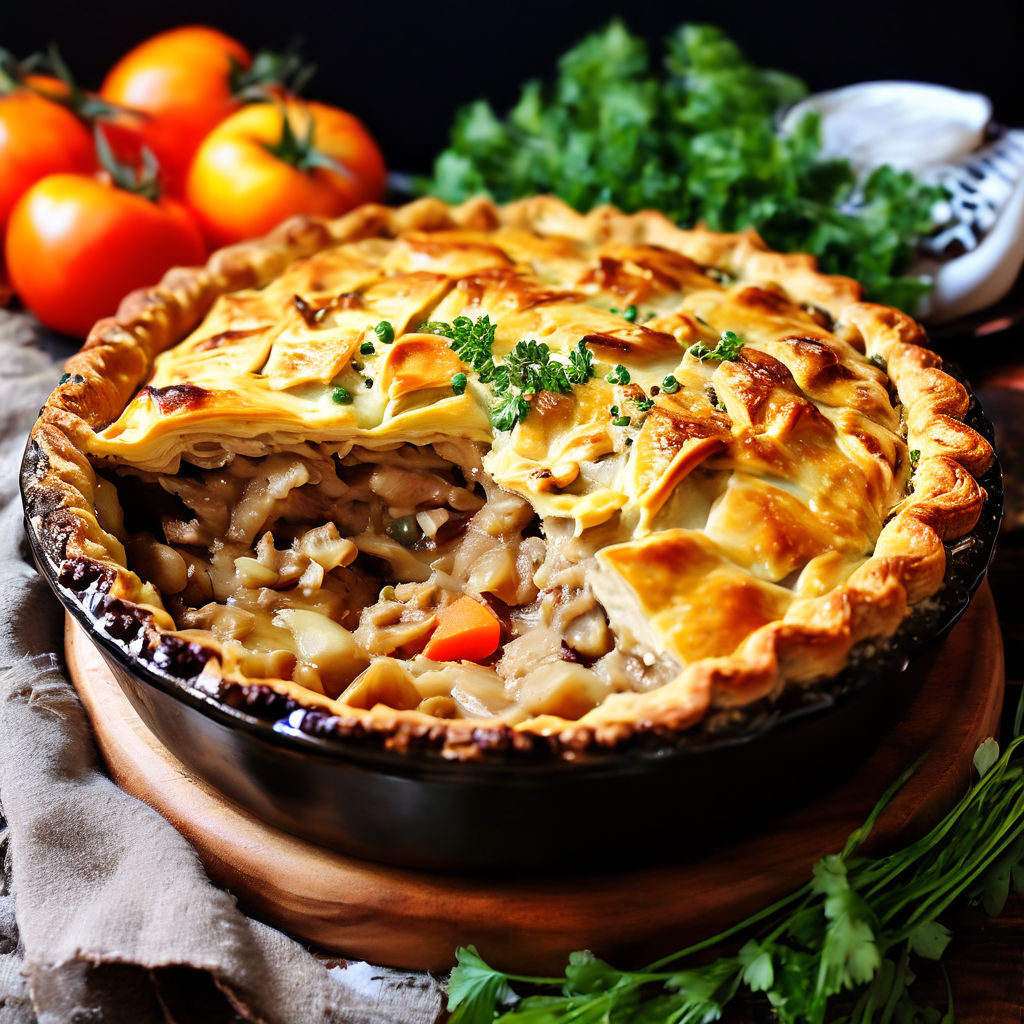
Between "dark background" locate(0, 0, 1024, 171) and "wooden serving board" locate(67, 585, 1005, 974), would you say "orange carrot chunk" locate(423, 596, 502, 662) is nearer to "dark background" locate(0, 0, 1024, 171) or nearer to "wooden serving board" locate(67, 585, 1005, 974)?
"wooden serving board" locate(67, 585, 1005, 974)

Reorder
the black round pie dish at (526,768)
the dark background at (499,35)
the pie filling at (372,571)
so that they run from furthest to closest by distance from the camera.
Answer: the dark background at (499,35), the pie filling at (372,571), the black round pie dish at (526,768)

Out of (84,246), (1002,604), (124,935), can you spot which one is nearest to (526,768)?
(124,935)

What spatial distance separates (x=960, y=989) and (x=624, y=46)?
4.29 m

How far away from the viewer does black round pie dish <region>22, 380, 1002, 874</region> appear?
215 centimetres

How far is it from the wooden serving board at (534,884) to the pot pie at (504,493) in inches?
14.7

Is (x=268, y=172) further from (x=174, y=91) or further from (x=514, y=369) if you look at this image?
(x=514, y=369)

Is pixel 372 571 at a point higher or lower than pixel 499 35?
lower

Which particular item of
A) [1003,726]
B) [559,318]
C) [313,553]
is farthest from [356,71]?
[1003,726]

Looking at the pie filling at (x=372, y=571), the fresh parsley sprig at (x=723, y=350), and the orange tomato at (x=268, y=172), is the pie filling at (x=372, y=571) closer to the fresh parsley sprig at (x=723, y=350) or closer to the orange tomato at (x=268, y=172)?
the fresh parsley sprig at (x=723, y=350)

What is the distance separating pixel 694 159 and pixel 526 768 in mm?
3448

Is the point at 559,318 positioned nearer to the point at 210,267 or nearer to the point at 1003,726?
the point at 210,267

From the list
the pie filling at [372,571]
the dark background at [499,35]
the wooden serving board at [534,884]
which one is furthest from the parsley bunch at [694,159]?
the wooden serving board at [534,884]

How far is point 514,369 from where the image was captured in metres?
2.97

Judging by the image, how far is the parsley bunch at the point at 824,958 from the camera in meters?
2.16
